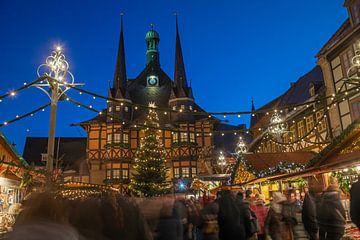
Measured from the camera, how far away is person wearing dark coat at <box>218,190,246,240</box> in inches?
257

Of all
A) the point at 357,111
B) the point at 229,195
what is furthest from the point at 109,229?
the point at 357,111

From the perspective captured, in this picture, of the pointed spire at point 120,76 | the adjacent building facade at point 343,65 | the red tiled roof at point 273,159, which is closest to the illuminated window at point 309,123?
the adjacent building facade at point 343,65

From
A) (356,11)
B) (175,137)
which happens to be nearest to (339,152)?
(356,11)

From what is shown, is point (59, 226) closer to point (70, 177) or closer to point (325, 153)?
point (325, 153)

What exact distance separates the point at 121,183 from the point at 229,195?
3039 cm

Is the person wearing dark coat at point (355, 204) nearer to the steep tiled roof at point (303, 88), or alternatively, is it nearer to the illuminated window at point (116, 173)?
the steep tiled roof at point (303, 88)


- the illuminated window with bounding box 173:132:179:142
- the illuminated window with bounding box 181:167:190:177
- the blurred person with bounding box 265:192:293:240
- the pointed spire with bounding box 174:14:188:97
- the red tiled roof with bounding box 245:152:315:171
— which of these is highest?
the pointed spire with bounding box 174:14:188:97

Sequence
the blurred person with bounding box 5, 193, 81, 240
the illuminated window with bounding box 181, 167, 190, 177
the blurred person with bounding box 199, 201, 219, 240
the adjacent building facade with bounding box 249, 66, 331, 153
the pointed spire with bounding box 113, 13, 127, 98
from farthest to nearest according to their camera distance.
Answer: the pointed spire with bounding box 113, 13, 127, 98, the illuminated window with bounding box 181, 167, 190, 177, the adjacent building facade with bounding box 249, 66, 331, 153, the blurred person with bounding box 199, 201, 219, 240, the blurred person with bounding box 5, 193, 81, 240

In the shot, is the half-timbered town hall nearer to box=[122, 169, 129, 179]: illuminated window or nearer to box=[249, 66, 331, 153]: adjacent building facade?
box=[122, 169, 129, 179]: illuminated window

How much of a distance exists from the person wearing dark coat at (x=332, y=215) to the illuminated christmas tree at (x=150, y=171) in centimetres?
2218

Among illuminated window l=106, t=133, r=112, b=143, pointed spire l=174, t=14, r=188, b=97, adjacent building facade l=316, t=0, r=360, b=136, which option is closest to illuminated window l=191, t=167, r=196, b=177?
pointed spire l=174, t=14, r=188, b=97

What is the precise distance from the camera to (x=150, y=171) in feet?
94.2

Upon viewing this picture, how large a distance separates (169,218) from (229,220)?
1301mm

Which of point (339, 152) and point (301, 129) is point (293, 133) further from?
point (339, 152)
